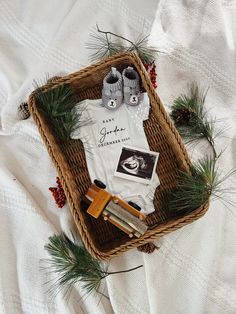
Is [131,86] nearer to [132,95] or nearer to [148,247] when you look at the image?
[132,95]

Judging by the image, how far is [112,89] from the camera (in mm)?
1302

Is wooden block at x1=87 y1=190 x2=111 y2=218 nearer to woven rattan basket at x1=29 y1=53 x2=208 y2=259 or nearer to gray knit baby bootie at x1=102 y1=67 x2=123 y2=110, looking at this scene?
woven rattan basket at x1=29 y1=53 x2=208 y2=259

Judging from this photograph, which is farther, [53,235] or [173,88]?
[173,88]

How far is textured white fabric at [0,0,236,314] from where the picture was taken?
1.25 meters

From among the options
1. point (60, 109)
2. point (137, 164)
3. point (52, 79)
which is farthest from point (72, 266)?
point (52, 79)

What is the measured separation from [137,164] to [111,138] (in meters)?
0.11

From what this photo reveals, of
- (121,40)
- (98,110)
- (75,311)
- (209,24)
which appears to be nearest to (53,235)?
(75,311)

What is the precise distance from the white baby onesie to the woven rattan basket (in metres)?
0.02

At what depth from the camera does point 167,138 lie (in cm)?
134

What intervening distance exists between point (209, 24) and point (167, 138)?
1.27ft

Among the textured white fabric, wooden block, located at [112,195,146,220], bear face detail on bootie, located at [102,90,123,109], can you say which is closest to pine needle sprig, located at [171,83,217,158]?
the textured white fabric

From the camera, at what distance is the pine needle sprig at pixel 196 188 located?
1.21m

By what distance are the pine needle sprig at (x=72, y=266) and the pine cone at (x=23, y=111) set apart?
1.21 feet

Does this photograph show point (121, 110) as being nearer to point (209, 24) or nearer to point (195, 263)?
point (209, 24)
